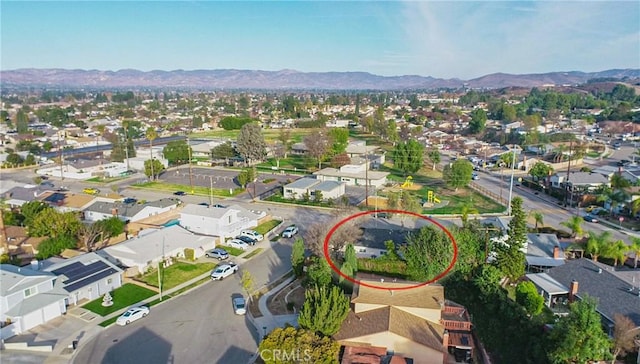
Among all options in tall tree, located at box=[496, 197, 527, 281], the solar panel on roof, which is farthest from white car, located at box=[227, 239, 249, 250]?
tall tree, located at box=[496, 197, 527, 281]

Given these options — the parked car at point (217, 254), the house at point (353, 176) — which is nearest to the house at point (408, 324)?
the parked car at point (217, 254)

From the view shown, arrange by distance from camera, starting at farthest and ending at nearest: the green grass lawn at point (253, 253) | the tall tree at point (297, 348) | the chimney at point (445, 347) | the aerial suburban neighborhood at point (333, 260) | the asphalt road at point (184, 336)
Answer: the green grass lawn at point (253, 253)
the aerial suburban neighborhood at point (333, 260)
the asphalt road at point (184, 336)
the chimney at point (445, 347)
the tall tree at point (297, 348)

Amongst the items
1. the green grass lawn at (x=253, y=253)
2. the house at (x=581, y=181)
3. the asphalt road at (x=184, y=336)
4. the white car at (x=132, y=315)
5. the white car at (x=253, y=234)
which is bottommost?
the asphalt road at (x=184, y=336)

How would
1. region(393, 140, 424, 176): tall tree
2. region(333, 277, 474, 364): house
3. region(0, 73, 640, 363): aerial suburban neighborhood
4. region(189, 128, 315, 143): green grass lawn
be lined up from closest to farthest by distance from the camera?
1. region(333, 277, 474, 364): house
2. region(0, 73, 640, 363): aerial suburban neighborhood
3. region(393, 140, 424, 176): tall tree
4. region(189, 128, 315, 143): green grass lawn

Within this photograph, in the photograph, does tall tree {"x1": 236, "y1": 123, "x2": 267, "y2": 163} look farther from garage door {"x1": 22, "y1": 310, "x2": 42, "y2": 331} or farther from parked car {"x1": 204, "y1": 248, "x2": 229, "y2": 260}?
garage door {"x1": 22, "y1": 310, "x2": 42, "y2": 331}

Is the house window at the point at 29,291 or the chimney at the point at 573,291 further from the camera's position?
A: the chimney at the point at 573,291

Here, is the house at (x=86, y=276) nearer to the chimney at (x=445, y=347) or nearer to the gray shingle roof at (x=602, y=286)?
the chimney at (x=445, y=347)

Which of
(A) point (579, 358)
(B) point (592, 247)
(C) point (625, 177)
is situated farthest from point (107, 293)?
(C) point (625, 177)
